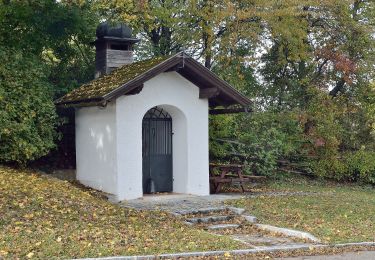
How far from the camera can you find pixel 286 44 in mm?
21922

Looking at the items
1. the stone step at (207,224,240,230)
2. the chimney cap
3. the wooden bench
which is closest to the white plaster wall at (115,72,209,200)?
the wooden bench

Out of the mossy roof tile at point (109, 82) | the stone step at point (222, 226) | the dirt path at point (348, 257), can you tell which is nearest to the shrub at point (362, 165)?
the mossy roof tile at point (109, 82)

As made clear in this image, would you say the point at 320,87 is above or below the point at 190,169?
above

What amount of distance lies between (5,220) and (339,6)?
16949 millimetres

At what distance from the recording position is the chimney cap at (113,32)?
55.9 feet

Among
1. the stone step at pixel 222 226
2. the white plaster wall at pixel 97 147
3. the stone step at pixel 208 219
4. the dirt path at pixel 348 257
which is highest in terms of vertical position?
the white plaster wall at pixel 97 147

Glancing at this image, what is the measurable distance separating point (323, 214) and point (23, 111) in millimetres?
8687

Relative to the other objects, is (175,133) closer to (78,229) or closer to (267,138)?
(267,138)

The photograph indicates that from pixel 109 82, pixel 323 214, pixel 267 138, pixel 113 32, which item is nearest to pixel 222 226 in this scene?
pixel 323 214

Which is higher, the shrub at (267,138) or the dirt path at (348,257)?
the shrub at (267,138)

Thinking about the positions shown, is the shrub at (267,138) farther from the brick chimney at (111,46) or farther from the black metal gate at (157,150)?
the brick chimney at (111,46)

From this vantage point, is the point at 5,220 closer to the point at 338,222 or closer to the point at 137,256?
the point at 137,256

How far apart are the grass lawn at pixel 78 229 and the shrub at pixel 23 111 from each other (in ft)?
7.02

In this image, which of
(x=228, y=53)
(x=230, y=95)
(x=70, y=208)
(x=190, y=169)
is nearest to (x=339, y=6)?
(x=228, y=53)
